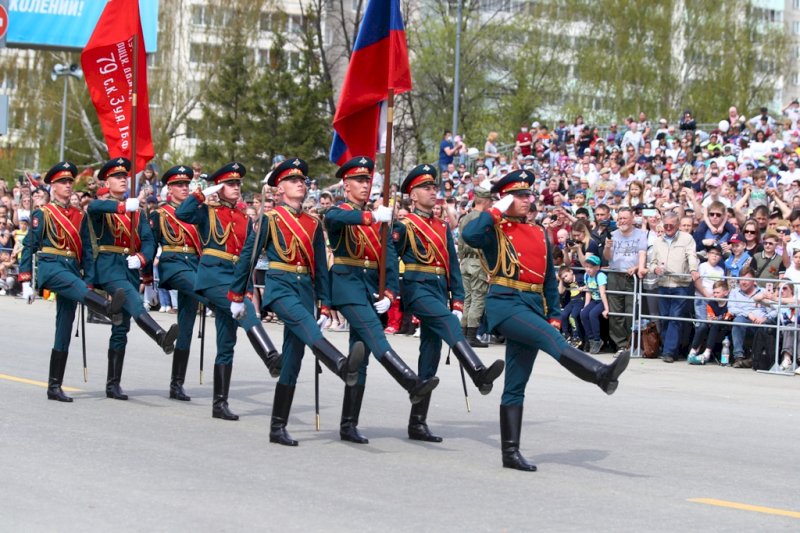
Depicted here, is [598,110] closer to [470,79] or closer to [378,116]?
[470,79]

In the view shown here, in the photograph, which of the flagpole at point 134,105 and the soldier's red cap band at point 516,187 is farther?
the flagpole at point 134,105

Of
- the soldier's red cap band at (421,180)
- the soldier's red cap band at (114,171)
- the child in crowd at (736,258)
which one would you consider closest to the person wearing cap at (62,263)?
the soldier's red cap band at (114,171)

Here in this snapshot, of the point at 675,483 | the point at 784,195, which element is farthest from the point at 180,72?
the point at 675,483

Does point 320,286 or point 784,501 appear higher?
point 320,286

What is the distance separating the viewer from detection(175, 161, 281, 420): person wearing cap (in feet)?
36.8

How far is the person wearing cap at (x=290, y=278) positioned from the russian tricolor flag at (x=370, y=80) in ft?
5.00

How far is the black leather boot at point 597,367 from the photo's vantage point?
854cm

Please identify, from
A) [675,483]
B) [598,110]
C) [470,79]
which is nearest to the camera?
[675,483]

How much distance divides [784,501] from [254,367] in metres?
8.42

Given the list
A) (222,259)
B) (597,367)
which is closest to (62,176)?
(222,259)

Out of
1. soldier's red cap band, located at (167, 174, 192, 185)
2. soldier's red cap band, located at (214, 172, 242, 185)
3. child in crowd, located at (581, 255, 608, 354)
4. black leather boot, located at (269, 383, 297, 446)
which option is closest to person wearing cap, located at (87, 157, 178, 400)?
soldier's red cap band, located at (167, 174, 192, 185)

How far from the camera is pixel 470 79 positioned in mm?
53469

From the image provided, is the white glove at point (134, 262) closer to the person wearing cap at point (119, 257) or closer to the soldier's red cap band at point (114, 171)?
the person wearing cap at point (119, 257)

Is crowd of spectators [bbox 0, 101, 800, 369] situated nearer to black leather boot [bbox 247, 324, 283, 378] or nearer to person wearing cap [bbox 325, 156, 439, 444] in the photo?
black leather boot [bbox 247, 324, 283, 378]
